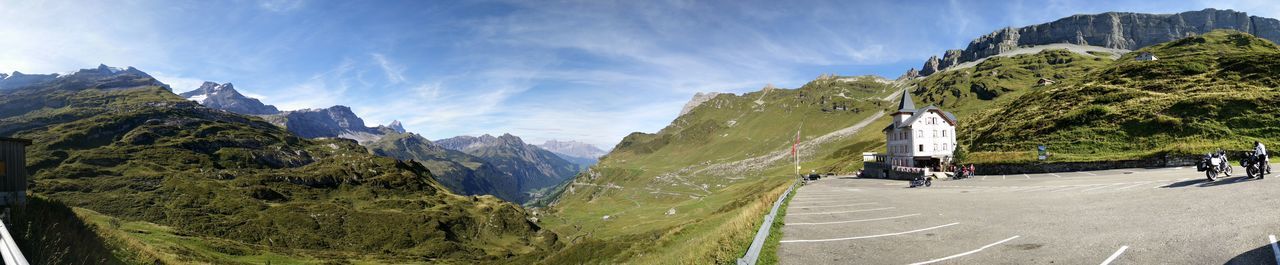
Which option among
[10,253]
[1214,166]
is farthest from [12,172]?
[1214,166]

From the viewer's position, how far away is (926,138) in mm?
87688

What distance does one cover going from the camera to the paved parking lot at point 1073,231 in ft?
38.0

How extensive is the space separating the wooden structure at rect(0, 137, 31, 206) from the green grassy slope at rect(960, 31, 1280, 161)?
80663 millimetres

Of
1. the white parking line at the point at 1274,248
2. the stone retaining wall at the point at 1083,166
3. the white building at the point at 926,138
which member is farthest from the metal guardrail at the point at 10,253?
the white building at the point at 926,138

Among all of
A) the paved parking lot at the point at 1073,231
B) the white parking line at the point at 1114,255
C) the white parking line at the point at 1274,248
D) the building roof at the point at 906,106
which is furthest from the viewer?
the building roof at the point at 906,106

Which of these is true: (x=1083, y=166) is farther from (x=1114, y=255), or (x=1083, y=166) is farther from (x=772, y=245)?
(x=772, y=245)

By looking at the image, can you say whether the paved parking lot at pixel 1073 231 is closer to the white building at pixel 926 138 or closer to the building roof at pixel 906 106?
the white building at pixel 926 138

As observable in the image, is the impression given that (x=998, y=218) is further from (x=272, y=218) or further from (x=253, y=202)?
(x=253, y=202)

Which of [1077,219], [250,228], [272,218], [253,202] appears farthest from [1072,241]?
[253,202]

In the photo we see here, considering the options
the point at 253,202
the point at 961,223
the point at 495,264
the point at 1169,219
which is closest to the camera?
the point at 1169,219

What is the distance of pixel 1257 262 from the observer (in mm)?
9914

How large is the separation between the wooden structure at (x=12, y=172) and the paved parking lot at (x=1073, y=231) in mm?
38550

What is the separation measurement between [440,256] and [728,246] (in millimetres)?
176656

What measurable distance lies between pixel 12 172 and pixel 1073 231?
48.4 meters
